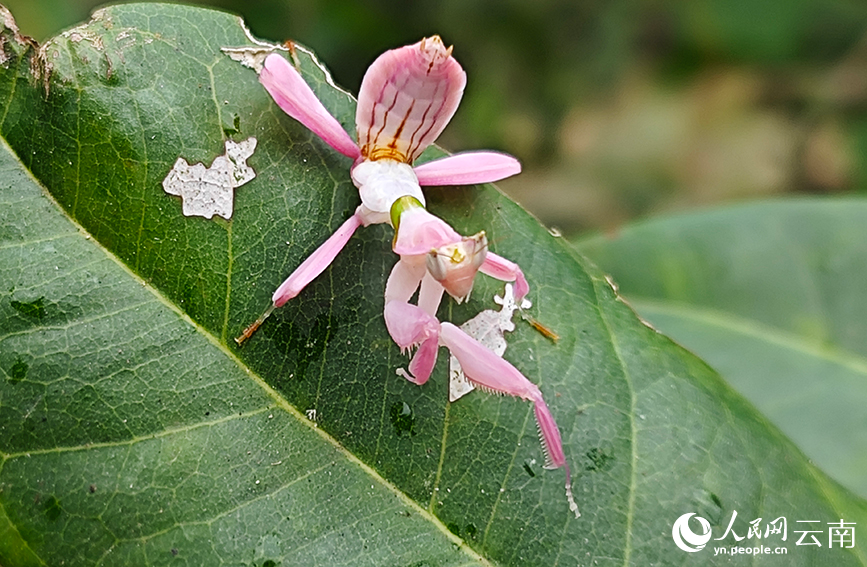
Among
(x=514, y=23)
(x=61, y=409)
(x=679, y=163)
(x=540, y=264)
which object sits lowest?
(x=61, y=409)

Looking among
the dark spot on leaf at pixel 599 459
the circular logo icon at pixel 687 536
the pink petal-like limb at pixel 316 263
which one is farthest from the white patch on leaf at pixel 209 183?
the circular logo icon at pixel 687 536

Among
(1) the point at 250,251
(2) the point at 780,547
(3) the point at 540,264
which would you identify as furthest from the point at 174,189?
(2) the point at 780,547

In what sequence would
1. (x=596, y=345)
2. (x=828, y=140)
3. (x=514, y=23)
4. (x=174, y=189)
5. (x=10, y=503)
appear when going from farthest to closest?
(x=828, y=140)
(x=514, y=23)
(x=596, y=345)
(x=174, y=189)
(x=10, y=503)

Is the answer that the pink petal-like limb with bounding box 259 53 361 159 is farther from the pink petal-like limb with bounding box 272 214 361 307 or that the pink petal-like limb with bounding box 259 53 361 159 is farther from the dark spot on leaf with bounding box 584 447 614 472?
the dark spot on leaf with bounding box 584 447 614 472

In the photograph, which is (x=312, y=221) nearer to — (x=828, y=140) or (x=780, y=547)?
(x=780, y=547)

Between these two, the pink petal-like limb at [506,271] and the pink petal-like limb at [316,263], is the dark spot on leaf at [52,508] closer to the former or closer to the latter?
the pink petal-like limb at [316,263]

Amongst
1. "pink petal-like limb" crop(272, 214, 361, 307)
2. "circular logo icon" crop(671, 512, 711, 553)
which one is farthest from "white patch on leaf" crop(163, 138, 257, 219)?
"circular logo icon" crop(671, 512, 711, 553)
